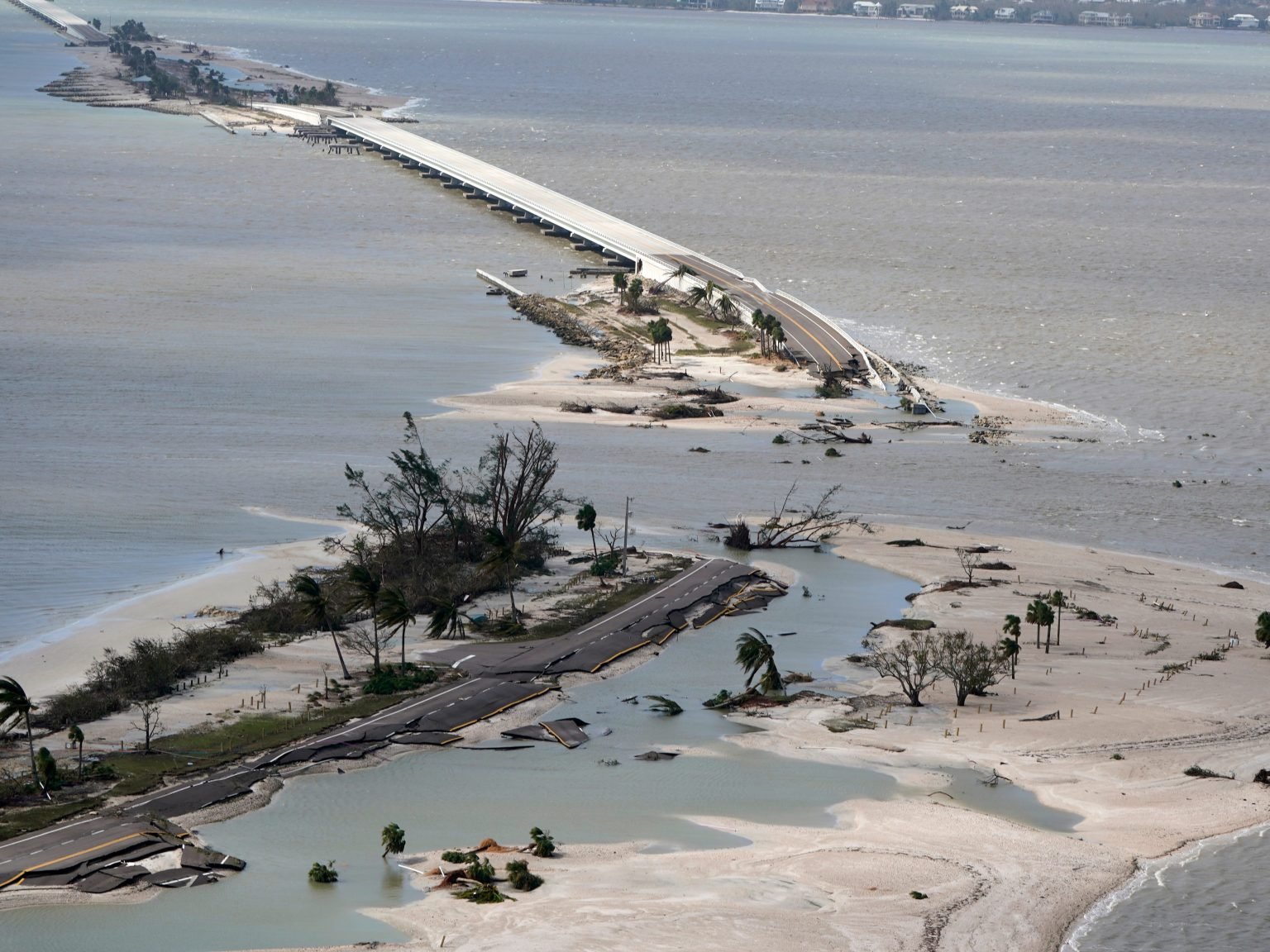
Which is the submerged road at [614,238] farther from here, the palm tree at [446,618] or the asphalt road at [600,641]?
the palm tree at [446,618]

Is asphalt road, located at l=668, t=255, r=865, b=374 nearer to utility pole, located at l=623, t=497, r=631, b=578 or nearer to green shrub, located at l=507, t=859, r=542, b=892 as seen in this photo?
utility pole, located at l=623, t=497, r=631, b=578

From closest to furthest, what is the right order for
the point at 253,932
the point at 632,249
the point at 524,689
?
the point at 253,932, the point at 524,689, the point at 632,249

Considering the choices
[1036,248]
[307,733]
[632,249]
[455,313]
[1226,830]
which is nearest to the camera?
[1226,830]

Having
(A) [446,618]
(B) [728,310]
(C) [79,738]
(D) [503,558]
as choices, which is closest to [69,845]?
(C) [79,738]

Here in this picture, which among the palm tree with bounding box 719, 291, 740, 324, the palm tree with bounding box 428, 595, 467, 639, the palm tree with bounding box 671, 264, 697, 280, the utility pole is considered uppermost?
the palm tree with bounding box 671, 264, 697, 280

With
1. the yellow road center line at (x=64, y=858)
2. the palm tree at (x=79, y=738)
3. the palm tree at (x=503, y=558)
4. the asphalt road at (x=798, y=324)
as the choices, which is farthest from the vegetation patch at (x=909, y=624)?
the asphalt road at (x=798, y=324)

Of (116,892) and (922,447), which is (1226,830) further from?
(922,447)

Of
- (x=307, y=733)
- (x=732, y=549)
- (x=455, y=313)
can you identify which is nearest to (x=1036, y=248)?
(x=455, y=313)

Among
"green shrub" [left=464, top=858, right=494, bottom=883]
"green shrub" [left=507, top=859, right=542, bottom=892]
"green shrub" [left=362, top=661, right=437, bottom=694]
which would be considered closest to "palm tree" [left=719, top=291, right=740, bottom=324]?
"green shrub" [left=362, top=661, right=437, bottom=694]
